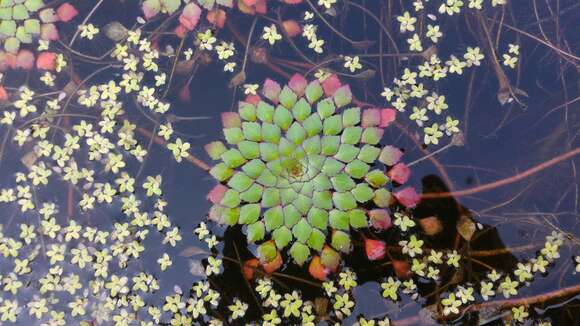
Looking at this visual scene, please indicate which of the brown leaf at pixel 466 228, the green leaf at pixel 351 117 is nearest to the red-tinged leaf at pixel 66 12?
the green leaf at pixel 351 117

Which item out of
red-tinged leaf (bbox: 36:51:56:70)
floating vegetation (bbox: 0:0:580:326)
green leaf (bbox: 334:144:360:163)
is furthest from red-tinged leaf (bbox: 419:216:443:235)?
red-tinged leaf (bbox: 36:51:56:70)

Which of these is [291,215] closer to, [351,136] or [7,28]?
[351,136]

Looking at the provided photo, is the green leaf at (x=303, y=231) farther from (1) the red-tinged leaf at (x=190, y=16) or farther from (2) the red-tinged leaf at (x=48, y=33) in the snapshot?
(2) the red-tinged leaf at (x=48, y=33)

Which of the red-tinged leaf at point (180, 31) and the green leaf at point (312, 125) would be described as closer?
the green leaf at point (312, 125)

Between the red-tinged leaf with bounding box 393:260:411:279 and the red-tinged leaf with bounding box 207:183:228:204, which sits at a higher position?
the red-tinged leaf with bounding box 207:183:228:204

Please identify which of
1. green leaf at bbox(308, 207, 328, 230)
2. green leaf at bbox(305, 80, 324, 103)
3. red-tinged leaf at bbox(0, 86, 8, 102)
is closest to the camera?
green leaf at bbox(308, 207, 328, 230)

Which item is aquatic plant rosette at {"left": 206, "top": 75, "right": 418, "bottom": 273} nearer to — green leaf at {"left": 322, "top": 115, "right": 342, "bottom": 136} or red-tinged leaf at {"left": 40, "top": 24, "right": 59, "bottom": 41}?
green leaf at {"left": 322, "top": 115, "right": 342, "bottom": 136}
